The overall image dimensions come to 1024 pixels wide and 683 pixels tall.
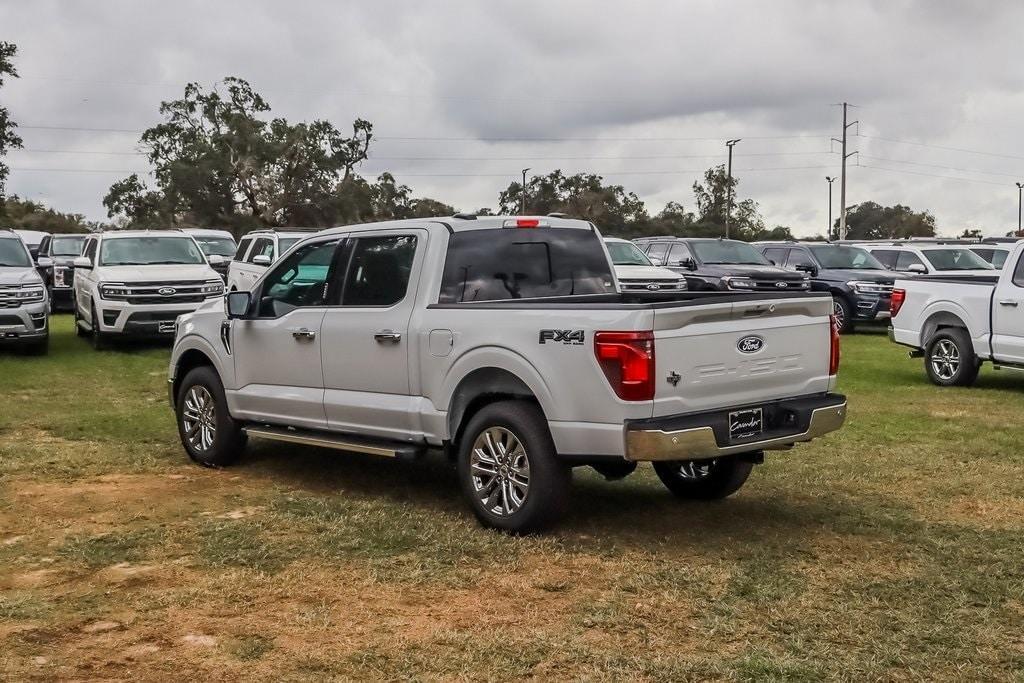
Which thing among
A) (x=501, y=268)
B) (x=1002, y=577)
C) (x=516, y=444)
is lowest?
(x=1002, y=577)

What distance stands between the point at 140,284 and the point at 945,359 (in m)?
11.2

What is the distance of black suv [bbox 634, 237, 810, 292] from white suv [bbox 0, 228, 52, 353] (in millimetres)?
10857

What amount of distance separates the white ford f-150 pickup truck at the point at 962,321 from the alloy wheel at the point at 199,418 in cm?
860

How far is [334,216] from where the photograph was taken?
68.8 metres

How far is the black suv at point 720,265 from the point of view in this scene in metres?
21.6

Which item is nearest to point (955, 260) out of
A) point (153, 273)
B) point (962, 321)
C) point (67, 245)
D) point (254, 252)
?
point (962, 321)

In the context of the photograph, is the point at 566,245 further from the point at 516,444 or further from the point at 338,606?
the point at 338,606

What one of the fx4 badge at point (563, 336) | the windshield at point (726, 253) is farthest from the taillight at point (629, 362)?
the windshield at point (726, 253)

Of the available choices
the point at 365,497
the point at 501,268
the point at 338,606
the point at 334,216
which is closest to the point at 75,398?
the point at 365,497

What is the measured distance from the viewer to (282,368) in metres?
8.41

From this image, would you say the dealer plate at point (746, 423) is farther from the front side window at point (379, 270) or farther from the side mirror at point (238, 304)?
the side mirror at point (238, 304)

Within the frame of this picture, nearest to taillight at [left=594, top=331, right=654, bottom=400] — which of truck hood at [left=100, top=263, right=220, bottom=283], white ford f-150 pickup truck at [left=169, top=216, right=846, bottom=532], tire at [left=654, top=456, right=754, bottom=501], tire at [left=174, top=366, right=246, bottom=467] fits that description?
white ford f-150 pickup truck at [left=169, top=216, right=846, bottom=532]

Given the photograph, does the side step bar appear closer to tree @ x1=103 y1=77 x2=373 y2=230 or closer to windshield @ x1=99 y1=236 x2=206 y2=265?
windshield @ x1=99 y1=236 x2=206 y2=265

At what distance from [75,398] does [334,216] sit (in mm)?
56664
